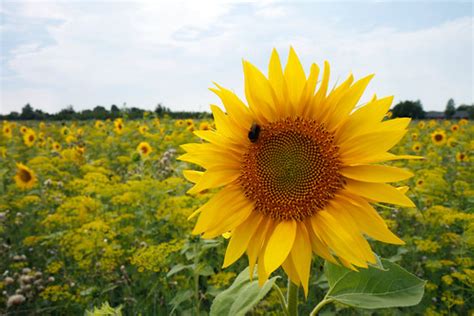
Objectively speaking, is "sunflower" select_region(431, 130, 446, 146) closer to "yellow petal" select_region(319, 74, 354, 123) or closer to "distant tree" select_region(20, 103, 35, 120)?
"yellow petal" select_region(319, 74, 354, 123)

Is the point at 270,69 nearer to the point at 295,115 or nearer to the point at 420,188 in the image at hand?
the point at 295,115

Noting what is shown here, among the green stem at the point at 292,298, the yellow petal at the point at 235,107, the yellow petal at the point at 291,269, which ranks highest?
the yellow petal at the point at 235,107

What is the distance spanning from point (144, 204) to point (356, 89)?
310cm

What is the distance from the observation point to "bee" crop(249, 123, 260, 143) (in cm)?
133

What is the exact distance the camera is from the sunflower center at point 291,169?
135cm

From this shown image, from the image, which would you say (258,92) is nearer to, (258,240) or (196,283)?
(258,240)

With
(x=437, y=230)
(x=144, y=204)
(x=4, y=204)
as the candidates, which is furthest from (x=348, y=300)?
(x=4, y=204)

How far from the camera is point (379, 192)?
1250 mm

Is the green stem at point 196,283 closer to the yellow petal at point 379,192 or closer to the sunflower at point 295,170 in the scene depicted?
the sunflower at point 295,170

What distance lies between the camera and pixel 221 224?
4.49ft

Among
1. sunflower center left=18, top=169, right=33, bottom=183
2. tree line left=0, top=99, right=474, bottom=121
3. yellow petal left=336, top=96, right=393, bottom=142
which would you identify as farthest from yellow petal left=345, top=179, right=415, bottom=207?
tree line left=0, top=99, right=474, bottom=121

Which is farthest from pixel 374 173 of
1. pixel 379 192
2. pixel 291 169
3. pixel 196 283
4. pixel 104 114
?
pixel 104 114

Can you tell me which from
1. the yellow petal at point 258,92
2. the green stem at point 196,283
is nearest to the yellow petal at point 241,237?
the yellow petal at point 258,92

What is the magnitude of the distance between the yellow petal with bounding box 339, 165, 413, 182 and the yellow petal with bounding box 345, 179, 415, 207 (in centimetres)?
3
